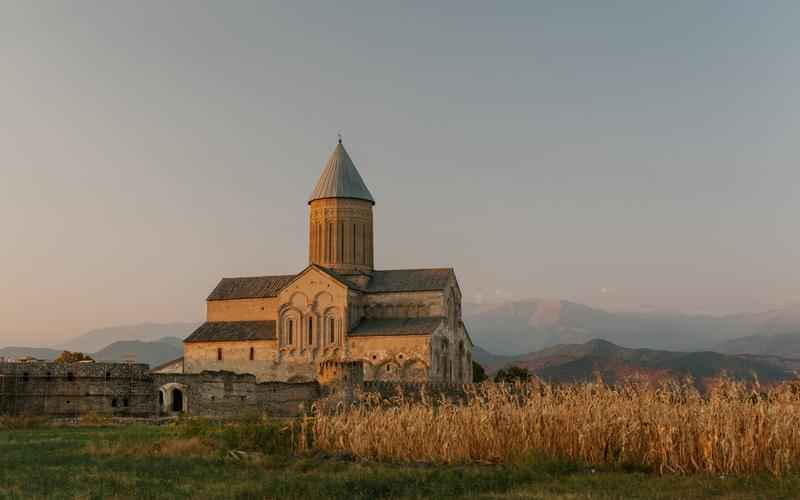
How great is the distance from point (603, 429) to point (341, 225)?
37699 mm

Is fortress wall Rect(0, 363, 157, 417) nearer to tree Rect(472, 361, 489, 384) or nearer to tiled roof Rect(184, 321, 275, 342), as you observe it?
tiled roof Rect(184, 321, 275, 342)

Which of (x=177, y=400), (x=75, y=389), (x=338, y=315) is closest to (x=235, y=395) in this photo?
(x=177, y=400)

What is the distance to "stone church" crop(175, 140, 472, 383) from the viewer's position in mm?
44656

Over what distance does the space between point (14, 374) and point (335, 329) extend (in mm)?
18479

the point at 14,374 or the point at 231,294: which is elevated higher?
the point at 231,294

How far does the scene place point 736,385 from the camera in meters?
13.7

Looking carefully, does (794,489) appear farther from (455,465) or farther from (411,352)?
(411,352)

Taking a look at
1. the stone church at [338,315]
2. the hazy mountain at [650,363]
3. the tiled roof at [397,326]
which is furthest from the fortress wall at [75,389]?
the hazy mountain at [650,363]

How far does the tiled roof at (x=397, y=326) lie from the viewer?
4397cm

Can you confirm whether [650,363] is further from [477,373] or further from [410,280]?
[410,280]

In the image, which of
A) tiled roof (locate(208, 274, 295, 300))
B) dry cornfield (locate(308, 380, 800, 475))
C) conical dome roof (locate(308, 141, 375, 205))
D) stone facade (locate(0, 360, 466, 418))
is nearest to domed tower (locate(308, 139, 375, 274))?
conical dome roof (locate(308, 141, 375, 205))

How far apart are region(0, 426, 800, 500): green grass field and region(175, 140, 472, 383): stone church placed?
2897 cm

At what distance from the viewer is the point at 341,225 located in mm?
50531

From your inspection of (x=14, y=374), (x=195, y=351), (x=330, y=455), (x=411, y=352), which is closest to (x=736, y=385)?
(x=330, y=455)
